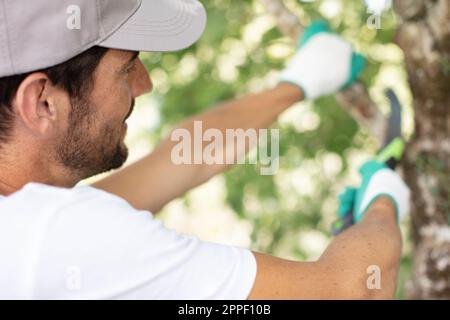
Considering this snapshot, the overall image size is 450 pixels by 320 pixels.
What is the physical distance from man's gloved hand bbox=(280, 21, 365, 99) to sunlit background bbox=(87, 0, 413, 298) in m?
0.32

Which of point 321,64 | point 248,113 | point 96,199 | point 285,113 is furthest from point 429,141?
point 96,199

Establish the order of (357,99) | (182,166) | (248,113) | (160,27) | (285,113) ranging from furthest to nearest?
(285,113), (357,99), (248,113), (182,166), (160,27)

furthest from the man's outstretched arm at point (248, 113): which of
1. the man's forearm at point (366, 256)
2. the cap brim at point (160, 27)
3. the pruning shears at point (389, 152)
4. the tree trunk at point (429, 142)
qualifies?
the man's forearm at point (366, 256)

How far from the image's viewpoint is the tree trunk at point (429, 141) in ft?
Answer: 7.18

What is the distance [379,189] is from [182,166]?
66cm

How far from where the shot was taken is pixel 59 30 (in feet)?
4.33

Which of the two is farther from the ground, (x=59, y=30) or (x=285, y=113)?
(x=59, y=30)

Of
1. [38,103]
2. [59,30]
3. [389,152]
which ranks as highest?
[59,30]

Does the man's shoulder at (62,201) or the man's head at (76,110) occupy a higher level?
the man's head at (76,110)

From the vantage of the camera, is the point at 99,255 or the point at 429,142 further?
the point at 429,142

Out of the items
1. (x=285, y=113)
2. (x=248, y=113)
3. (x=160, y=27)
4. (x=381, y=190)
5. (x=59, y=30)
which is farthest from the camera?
(x=285, y=113)

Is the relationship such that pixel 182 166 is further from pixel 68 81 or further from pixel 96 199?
pixel 96 199

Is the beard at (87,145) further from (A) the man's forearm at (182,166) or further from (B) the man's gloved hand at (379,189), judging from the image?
(B) the man's gloved hand at (379,189)

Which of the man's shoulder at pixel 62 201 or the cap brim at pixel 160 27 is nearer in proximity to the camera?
the man's shoulder at pixel 62 201
